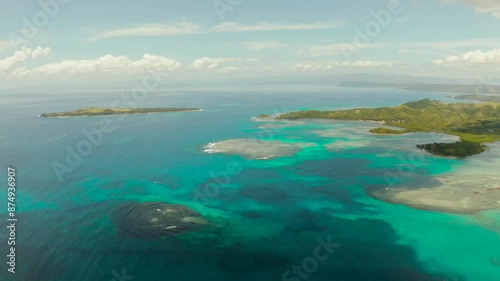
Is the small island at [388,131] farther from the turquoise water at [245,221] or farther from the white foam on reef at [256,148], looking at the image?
the white foam on reef at [256,148]

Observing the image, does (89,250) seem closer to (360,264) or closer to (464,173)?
(360,264)

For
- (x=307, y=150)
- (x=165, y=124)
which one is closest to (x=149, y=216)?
(x=307, y=150)

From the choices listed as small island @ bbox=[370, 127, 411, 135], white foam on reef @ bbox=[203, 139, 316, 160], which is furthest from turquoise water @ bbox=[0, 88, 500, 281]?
small island @ bbox=[370, 127, 411, 135]

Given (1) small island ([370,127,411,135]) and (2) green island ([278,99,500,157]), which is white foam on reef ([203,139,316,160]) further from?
(2) green island ([278,99,500,157])

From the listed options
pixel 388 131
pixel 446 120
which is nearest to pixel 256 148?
pixel 388 131

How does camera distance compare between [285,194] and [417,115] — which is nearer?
[285,194]

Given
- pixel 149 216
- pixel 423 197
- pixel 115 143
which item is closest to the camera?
pixel 149 216
